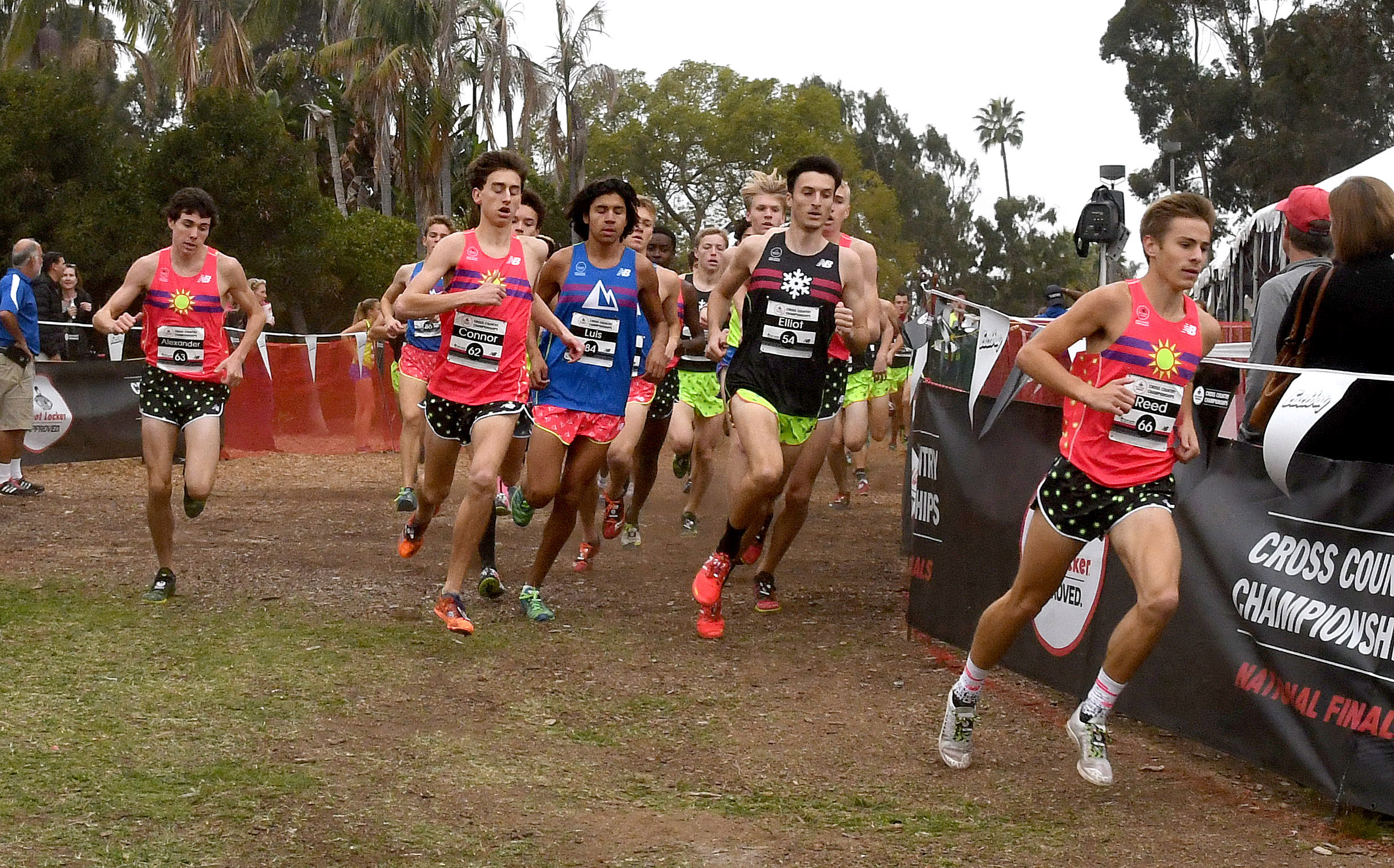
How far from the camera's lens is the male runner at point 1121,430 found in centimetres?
459

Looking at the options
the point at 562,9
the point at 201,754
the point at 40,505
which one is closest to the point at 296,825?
→ the point at 201,754

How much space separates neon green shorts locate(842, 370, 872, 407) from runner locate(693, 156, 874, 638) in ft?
14.4

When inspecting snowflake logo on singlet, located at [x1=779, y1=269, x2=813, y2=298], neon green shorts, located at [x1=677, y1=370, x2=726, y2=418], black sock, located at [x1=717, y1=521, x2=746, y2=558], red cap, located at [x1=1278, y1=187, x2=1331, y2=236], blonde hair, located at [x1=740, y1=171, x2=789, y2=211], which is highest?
blonde hair, located at [x1=740, y1=171, x2=789, y2=211]

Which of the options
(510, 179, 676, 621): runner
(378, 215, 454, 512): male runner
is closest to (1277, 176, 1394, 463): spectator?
(510, 179, 676, 621): runner

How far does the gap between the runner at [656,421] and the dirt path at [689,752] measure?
112 centimetres

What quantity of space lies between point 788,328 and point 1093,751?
8.78 feet

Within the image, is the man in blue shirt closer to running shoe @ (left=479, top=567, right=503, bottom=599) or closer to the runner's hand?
running shoe @ (left=479, top=567, right=503, bottom=599)

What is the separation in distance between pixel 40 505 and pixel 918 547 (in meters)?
7.66

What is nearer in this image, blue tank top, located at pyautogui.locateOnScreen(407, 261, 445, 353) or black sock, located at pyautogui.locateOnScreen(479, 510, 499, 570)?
black sock, located at pyautogui.locateOnScreen(479, 510, 499, 570)

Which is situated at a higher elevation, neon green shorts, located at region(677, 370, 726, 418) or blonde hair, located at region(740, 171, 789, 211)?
blonde hair, located at region(740, 171, 789, 211)

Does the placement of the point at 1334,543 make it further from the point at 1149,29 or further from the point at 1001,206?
the point at 1001,206

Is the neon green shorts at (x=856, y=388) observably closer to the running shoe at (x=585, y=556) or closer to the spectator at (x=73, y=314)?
the running shoe at (x=585, y=556)

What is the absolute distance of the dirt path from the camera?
404 cm

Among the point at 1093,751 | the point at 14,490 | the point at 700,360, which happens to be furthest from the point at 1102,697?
the point at 14,490
